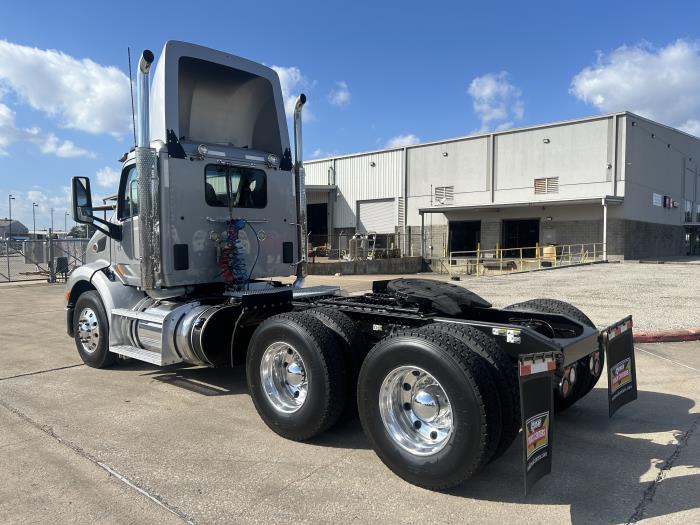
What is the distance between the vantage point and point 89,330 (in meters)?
6.98

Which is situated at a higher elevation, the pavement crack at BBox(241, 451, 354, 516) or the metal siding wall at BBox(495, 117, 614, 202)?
the metal siding wall at BBox(495, 117, 614, 202)

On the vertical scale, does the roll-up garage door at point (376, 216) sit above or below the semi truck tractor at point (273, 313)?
above

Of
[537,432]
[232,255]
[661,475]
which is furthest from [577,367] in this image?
[232,255]

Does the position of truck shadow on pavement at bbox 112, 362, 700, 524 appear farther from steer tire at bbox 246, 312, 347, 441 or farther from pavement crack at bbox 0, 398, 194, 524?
pavement crack at bbox 0, 398, 194, 524

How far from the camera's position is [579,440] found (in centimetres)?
452

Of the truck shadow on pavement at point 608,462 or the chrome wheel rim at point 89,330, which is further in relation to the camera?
the chrome wheel rim at point 89,330

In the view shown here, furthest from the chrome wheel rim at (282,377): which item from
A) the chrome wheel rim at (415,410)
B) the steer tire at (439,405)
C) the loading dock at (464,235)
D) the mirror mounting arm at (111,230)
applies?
the loading dock at (464,235)

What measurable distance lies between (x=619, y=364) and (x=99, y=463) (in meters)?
4.33

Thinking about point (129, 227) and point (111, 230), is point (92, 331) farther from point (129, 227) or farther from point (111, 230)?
point (129, 227)

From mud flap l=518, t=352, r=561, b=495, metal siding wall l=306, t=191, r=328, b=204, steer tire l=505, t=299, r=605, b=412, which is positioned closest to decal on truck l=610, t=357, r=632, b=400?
steer tire l=505, t=299, r=605, b=412

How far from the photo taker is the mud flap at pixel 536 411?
321 cm

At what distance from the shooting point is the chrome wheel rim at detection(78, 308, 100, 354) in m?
6.87

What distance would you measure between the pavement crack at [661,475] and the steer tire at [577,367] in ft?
2.70

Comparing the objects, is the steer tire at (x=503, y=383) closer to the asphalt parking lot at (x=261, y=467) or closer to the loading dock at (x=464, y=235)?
the asphalt parking lot at (x=261, y=467)
